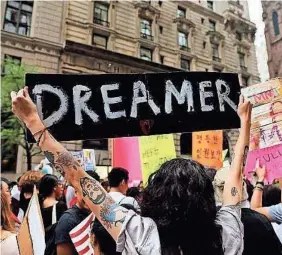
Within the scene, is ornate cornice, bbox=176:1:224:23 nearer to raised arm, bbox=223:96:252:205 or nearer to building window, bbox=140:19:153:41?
building window, bbox=140:19:153:41

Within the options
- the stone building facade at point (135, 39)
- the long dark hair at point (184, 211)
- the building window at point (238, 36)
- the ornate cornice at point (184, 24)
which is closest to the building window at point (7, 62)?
the stone building facade at point (135, 39)

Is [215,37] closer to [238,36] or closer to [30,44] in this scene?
[238,36]

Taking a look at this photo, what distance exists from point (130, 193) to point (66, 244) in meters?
2.02

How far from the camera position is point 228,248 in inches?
48.6

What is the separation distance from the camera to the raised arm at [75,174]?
1251mm

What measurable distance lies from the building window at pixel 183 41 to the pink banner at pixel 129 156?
21153 millimetres

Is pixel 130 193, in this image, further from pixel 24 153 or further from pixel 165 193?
pixel 24 153

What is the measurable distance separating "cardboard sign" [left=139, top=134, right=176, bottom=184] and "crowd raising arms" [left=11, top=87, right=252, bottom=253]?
3.29 metres

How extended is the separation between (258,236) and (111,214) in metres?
1.03

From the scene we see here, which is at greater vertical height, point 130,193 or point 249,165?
point 249,165

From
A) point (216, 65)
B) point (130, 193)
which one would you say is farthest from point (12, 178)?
point (216, 65)

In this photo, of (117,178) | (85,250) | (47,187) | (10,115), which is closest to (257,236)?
(85,250)

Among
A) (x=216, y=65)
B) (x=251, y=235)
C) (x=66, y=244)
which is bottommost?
(x=66, y=244)

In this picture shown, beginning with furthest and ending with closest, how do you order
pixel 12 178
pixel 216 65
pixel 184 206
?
pixel 216 65
pixel 12 178
pixel 184 206
